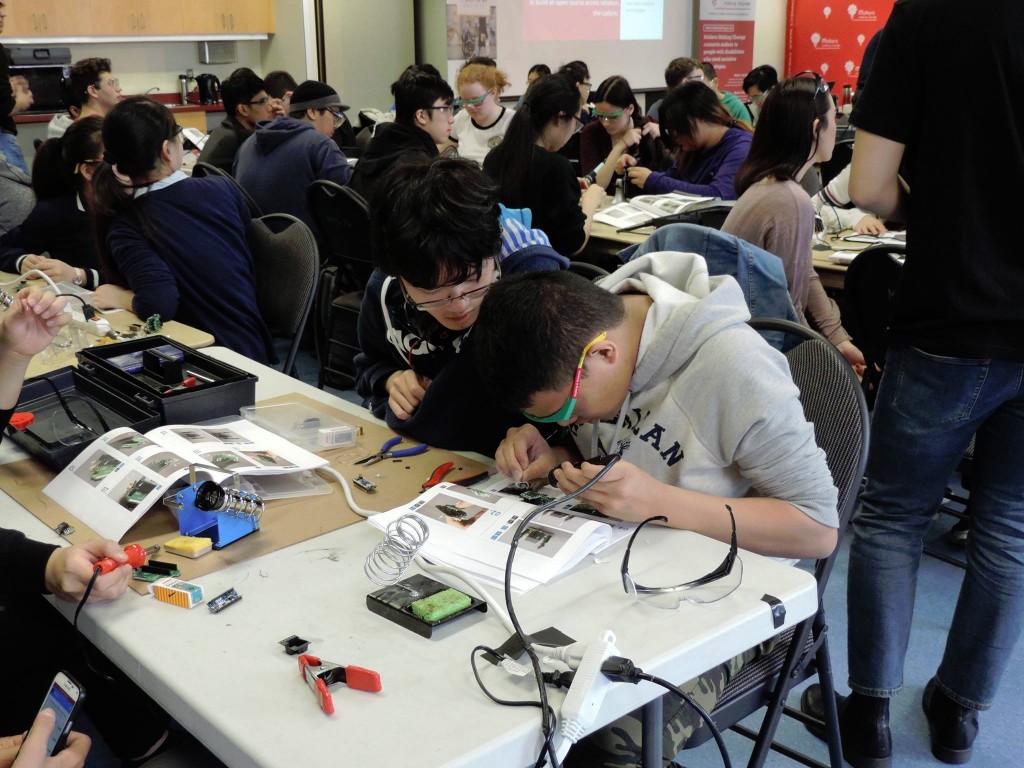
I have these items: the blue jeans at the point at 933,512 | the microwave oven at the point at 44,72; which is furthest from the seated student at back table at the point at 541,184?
the microwave oven at the point at 44,72

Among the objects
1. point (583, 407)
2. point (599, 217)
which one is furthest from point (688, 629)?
point (599, 217)

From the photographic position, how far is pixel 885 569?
70.0 inches

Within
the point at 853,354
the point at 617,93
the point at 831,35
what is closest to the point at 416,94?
the point at 617,93

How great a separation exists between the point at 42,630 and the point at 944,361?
1.49 m

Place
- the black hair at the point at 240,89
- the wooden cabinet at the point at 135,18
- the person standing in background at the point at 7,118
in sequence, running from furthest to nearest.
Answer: the wooden cabinet at the point at 135,18 < the black hair at the point at 240,89 < the person standing in background at the point at 7,118

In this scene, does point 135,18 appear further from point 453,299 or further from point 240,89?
point 453,299

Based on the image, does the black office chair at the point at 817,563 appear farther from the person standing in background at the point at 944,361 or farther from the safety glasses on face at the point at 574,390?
the safety glasses on face at the point at 574,390

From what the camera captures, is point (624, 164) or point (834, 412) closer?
point (834, 412)

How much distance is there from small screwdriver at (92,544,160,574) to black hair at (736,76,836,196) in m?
1.93

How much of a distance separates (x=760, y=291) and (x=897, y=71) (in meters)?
0.42

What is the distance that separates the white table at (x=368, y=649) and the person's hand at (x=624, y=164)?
3884 millimetres

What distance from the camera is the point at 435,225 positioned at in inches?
60.5

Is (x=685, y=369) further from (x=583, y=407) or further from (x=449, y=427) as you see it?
(x=449, y=427)

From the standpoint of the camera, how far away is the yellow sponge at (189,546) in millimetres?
1247
